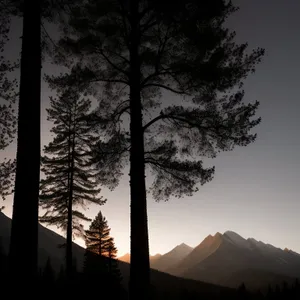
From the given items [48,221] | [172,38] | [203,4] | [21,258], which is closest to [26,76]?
[21,258]

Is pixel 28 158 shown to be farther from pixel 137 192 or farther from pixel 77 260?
pixel 77 260

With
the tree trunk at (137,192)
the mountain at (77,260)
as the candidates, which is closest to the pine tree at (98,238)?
the mountain at (77,260)

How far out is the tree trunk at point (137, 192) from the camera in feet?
26.3

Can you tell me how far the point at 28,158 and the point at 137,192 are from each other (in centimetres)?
313

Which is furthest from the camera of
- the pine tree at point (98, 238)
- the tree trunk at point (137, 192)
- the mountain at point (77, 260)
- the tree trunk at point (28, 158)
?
the mountain at point (77, 260)

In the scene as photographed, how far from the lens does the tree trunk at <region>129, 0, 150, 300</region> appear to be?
8.03 meters

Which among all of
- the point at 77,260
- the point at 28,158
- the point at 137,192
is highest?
the point at 28,158

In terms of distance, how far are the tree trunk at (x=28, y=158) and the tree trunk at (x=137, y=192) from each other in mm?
2785

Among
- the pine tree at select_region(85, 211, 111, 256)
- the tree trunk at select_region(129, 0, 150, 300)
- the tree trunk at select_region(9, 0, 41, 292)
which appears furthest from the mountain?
the tree trunk at select_region(9, 0, 41, 292)

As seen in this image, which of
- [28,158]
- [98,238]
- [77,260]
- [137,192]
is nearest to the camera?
[28,158]

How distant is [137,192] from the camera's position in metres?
8.52

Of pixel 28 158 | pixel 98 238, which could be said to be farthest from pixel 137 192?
pixel 98 238

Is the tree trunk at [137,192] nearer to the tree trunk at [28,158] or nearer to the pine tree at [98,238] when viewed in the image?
the tree trunk at [28,158]

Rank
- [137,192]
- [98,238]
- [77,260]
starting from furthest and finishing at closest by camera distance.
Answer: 1. [77,260]
2. [98,238]
3. [137,192]
